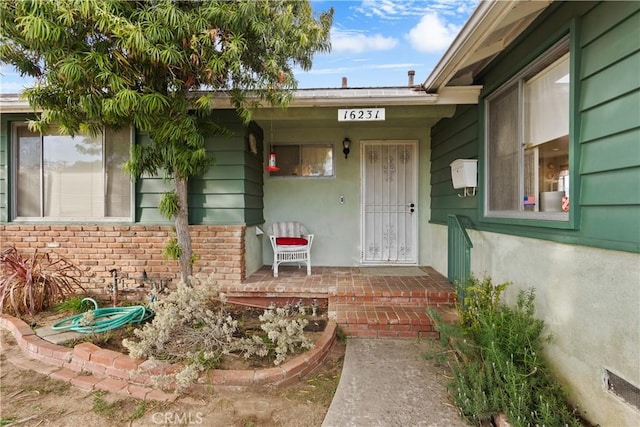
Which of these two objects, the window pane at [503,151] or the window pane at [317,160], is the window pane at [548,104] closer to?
the window pane at [503,151]

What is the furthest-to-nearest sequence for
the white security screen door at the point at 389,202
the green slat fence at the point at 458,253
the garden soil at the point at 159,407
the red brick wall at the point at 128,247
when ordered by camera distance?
the white security screen door at the point at 389,202 → the red brick wall at the point at 128,247 → the green slat fence at the point at 458,253 → the garden soil at the point at 159,407

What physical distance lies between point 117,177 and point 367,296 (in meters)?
3.59

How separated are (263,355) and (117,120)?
2522 mm

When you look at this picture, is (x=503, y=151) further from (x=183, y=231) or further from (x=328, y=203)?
(x=183, y=231)

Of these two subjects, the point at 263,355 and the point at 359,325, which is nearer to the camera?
the point at 263,355

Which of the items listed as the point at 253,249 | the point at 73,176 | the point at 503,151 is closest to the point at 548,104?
the point at 503,151

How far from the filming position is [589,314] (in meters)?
1.75

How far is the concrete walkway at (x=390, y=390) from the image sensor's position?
186 centimetres

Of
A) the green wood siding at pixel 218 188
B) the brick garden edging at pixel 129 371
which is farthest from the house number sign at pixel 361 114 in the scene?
the brick garden edging at pixel 129 371

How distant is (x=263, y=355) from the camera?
7.48 feet

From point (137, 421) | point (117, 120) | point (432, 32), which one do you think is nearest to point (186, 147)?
point (117, 120)

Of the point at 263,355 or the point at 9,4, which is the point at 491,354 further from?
the point at 9,4

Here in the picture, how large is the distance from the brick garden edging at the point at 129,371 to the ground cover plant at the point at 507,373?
111 cm

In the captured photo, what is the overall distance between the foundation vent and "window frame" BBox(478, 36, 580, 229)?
853 millimetres
